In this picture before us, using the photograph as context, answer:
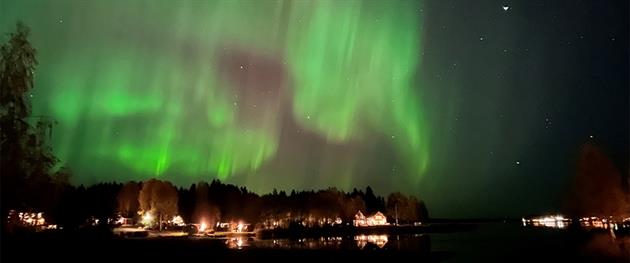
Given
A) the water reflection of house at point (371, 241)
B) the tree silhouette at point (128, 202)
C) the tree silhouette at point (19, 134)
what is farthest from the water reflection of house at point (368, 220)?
the tree silhouette at point (19, 134)

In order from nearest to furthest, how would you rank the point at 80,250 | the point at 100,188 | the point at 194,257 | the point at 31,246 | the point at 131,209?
the point at 31,246
the point at 80,250
the point at 194,257
the point at 131,209
the point at 100,188

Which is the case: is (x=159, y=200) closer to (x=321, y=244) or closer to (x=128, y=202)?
(x=128, y=202)

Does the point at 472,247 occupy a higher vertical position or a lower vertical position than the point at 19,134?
lower

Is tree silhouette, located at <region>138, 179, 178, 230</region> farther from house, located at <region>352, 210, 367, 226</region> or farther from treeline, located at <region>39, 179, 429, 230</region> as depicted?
house, located at <region>352, 210, 367, 226</region>

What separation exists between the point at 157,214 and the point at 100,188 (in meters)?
43.5

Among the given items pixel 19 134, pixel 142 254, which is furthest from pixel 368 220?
pixel 19 134

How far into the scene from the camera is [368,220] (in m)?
147

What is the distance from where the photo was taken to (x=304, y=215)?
A: 439 ft

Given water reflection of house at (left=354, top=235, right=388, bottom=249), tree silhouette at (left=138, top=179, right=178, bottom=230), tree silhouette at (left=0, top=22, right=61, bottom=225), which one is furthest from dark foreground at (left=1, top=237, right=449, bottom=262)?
tree silhouette at (left=138, top=179, right=178, bottom=230)

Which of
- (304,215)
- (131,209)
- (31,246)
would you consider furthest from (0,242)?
(304,215)

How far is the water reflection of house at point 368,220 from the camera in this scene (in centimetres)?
14312

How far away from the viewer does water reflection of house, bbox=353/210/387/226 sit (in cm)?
14312

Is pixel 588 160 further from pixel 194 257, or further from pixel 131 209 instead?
pixel 131 209

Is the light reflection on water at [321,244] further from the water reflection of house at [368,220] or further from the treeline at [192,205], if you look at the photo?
the water reflection of house at [368,220]
